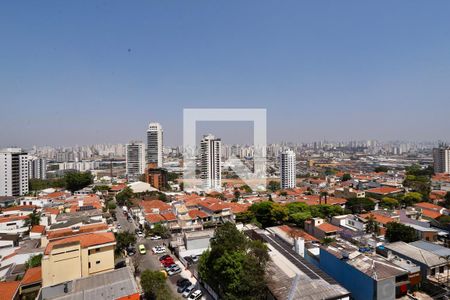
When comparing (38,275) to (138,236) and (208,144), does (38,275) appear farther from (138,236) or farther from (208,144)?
(208,144)

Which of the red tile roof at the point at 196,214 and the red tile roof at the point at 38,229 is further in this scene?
the red tile roof at the point at 196,214

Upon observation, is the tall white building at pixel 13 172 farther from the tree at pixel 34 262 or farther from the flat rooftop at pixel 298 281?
the flat rooftop at pixel 298 281

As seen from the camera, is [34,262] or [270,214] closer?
[34,262]

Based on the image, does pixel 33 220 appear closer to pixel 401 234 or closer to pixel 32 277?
pixel 32 277

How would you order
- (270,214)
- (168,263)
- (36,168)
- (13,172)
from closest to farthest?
(168,263) → (270,214) → (13,172) → (36,168)

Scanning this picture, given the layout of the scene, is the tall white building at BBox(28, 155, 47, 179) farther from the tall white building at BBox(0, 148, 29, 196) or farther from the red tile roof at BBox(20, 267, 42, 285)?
the red tile roof at BBox(20, 267, 42, 285)

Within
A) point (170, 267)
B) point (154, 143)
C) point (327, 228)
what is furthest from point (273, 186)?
point (170, 267)

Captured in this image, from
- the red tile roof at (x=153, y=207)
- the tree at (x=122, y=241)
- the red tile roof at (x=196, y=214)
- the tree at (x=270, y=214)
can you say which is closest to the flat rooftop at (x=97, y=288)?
the tree at (x=122, y=241)
